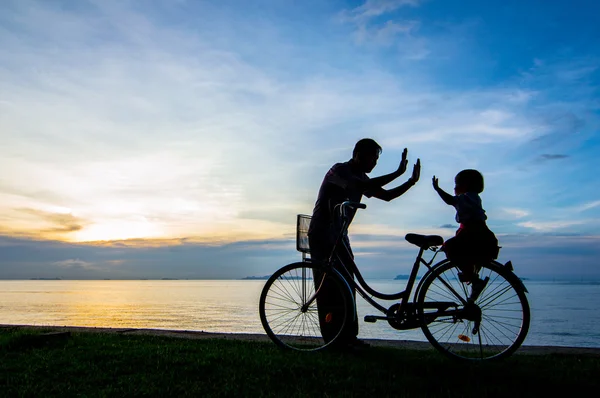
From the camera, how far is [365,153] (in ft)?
19.2

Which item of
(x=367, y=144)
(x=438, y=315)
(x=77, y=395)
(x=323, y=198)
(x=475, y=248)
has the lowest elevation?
(x=77, y=395)

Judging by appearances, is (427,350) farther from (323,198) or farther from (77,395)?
(77,395)

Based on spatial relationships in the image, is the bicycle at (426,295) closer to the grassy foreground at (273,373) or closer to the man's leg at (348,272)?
the man's leg at (348,272)

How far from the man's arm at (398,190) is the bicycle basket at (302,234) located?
86 centimetres

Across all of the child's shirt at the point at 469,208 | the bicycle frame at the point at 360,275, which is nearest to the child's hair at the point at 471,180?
the child's shirt at the point at 469,208

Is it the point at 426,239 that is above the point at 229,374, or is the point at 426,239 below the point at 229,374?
above

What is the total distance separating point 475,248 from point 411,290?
744 mm

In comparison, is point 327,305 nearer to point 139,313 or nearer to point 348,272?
point 348,272

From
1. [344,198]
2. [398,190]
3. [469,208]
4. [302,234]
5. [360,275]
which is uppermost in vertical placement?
[398,190]

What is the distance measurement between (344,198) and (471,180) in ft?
4.47

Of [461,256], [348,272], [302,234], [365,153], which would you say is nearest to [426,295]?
[461,256]

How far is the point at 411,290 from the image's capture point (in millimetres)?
5184

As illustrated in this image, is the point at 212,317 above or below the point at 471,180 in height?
below

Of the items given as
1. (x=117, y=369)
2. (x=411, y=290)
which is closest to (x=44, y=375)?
(x=117, y=369)
